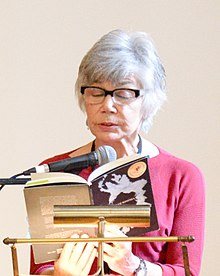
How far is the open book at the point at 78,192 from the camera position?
135cm

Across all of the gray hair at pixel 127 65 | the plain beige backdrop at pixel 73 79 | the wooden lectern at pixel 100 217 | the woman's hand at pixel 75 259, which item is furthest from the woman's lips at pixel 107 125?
the plain beige backdrop at pixel 73 79

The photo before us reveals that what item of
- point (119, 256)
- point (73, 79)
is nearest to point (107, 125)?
point (119, 256)

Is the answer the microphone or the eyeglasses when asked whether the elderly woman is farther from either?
the microphone

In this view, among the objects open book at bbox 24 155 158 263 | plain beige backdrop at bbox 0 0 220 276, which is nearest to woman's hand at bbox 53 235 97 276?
open book at bbox 24 155 158 263

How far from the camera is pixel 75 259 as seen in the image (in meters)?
1.37

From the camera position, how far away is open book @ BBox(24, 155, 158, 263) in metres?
1.35

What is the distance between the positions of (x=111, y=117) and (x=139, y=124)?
5.3 inches

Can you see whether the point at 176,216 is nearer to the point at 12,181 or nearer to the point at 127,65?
the point at 127,65

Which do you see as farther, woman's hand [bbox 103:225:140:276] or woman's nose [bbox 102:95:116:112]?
woman's nose [bbox 102:95:116:112]

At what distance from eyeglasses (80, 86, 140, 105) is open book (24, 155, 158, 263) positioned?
31 centimetres

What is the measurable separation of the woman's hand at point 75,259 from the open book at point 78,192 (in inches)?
1.2

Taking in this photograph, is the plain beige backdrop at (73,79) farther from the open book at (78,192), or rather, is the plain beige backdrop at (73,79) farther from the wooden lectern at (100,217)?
the wooden lectern at (100,217)

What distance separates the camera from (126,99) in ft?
5.59

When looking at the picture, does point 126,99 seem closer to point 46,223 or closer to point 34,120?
point 46,223
